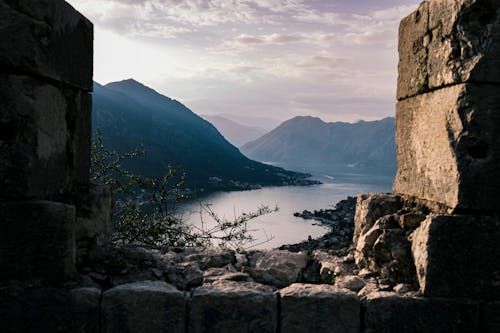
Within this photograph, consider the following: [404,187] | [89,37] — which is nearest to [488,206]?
[404,187]

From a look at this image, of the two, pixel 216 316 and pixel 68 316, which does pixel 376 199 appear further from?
pixel 68 316

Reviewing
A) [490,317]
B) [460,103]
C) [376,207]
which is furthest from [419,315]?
[460,103]

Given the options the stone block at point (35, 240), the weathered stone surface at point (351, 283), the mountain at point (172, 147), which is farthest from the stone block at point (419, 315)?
the mountain at point (172, 147)

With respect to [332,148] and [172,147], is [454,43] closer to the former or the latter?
[172,147]

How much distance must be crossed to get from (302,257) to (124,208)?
6149 millimetres

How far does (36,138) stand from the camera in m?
2.63

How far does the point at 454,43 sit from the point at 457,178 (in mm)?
831

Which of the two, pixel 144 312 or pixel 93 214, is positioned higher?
pixel 93 214

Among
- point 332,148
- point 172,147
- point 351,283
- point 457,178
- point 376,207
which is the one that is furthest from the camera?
point 332,148

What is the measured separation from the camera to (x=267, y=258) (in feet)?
11.5

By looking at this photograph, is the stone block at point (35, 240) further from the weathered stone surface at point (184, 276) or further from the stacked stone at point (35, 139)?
the weathered stone surface at point (184, 276)

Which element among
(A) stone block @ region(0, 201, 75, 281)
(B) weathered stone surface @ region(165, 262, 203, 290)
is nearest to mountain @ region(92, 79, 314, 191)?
(B) weathered stone surface @ region(165, 262, 203, 290)

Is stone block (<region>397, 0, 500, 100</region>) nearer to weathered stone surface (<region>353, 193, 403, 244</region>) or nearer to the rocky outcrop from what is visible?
the rocky outcrop

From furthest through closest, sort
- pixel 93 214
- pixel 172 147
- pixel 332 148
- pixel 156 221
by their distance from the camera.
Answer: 1. pixel 332 148
2. pixel 172 147
3. pixel 156 221
4. pixel 93 214
